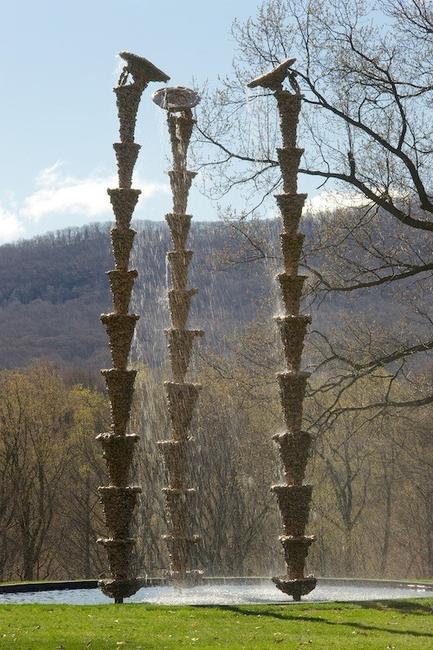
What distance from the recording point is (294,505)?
44.4ft

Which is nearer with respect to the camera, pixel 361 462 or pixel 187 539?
pixel 187 539

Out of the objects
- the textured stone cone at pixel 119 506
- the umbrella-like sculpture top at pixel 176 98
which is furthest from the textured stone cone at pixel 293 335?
the umbrella-like sculpture top at pixel 176 98

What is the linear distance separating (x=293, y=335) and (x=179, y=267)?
3071mm

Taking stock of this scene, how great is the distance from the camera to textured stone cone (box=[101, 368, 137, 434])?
1390 centimetres

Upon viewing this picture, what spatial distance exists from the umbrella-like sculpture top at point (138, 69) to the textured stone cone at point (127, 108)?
152mm

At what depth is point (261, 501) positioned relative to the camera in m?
31.4

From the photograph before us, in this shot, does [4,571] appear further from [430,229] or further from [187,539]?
[430,229]

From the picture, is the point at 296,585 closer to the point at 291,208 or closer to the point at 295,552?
the point at 295,552

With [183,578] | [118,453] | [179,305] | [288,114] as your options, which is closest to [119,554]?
[118,453]

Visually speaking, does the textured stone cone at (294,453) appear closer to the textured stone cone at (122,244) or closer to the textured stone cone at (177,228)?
the textured stone cone at (122,244)

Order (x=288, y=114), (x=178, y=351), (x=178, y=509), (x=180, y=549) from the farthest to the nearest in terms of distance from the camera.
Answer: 1. (x=178, y=351)
2. (x=180, y=549)
3. (x=178, y=509)
4. (x=288, y=114)

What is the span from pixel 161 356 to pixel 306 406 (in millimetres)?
9792

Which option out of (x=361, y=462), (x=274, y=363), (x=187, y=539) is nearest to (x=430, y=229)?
(x=274, y=363)

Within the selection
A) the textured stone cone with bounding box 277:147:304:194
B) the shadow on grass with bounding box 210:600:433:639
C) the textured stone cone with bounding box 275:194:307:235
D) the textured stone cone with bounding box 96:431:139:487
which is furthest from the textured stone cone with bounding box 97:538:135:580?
the textured stone cone with bounding box 277:147:304:194
